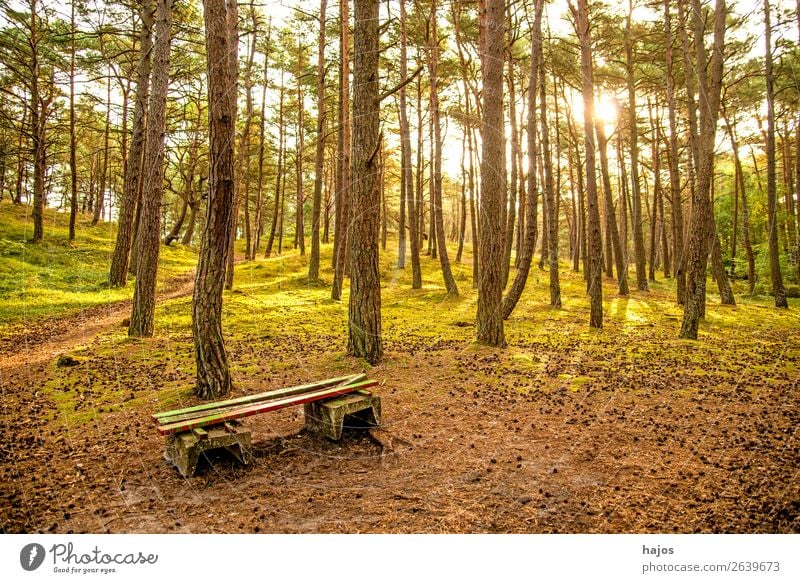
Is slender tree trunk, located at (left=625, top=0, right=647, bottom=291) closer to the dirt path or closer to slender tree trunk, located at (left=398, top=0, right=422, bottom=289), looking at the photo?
slender tree trunk, located at (left=398, top=0, right=422, bottom=289)

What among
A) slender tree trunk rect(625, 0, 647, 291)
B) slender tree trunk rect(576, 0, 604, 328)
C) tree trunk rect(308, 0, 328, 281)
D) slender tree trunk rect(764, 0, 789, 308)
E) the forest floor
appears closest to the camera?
the forest floor

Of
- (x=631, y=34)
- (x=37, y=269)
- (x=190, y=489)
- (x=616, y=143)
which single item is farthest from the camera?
(x=616, y=143)

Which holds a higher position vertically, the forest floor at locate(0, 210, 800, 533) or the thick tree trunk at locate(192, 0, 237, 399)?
the thick tree trunk at locate(192, 0, 237, 399)

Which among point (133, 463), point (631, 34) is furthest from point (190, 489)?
point (631, 34)

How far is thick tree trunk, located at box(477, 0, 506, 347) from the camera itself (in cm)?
834

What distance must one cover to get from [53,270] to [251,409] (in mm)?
17588

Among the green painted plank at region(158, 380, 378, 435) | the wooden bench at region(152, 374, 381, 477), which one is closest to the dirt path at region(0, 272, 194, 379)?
the wooden bench at region(152, 374, 381, 477)

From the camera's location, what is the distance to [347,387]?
5.09 meters

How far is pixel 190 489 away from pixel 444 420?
2880 mm

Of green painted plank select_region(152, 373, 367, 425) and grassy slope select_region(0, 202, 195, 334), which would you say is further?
A: grassy slope select_region(0, 202, 195, 334)
